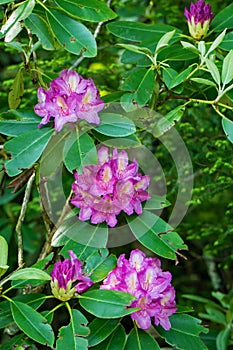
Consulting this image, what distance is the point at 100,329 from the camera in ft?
3.95

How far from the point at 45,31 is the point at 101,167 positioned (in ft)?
1.10

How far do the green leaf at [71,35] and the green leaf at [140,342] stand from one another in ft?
1.83

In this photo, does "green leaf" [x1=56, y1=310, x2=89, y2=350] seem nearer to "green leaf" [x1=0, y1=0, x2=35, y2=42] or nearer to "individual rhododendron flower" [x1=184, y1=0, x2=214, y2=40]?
"green leaf" [x1=0, y1=0, x2=35, y2=42]

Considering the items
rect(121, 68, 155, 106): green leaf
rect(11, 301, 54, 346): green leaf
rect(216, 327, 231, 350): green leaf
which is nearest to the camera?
rect(11, 301, 54, 346): green leaf

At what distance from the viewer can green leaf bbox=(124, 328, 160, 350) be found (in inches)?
48.1

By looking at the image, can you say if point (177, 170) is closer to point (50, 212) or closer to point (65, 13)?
point (50, 212)

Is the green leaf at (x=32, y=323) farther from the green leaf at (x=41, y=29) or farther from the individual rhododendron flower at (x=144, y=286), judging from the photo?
the green leaf at (x=41, y=29)

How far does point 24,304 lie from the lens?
1155 millimetres

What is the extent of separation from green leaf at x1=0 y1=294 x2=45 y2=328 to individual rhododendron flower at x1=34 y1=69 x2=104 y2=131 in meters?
0.34

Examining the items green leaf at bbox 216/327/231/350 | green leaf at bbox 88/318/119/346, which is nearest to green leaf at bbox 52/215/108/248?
green leaf at bbox 88/318/119/346

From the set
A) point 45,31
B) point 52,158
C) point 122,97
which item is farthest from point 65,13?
point 52,158

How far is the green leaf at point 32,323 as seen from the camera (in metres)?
1.10

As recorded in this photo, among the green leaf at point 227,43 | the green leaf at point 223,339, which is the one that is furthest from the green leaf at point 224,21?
the green leaf at point 223,339

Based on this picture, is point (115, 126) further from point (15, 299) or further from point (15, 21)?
point (15, 299)
